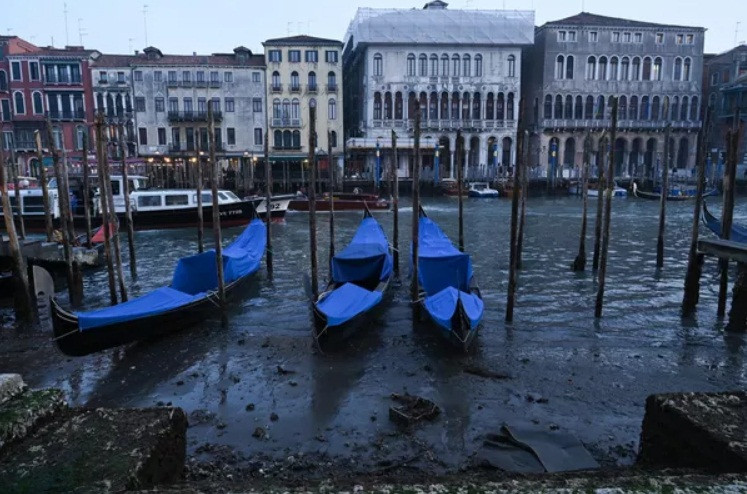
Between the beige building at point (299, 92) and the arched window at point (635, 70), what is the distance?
20.7 metres

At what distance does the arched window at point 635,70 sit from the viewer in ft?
132

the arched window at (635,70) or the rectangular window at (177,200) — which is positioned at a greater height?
the arched window at (635,70)

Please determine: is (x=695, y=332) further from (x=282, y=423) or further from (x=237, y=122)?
(x=237, y=122)

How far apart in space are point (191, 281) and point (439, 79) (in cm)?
3236

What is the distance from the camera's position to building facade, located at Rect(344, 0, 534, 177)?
37.9 metres

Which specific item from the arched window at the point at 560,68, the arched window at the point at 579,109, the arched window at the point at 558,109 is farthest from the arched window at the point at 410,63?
the arched window at the point at 579,109

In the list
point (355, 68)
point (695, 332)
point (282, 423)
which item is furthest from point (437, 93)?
point (282, 423)

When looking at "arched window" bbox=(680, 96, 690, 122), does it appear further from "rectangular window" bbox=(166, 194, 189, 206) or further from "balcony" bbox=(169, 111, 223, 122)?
"rectangular window" bbox=(166, 194, 189, 206)

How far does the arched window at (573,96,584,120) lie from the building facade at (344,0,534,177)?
4.67m

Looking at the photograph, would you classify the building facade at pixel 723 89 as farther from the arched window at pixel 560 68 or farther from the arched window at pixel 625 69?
the arched window at pixel 560 68

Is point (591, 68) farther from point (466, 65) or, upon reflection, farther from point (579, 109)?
point (466, 65)

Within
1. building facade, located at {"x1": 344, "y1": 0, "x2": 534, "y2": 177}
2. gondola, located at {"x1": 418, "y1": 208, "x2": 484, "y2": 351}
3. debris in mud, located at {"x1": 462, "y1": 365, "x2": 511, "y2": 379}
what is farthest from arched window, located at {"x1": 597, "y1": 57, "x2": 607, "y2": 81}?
debris in mud, located at {"x1": 462, "y1": 365, "x2": 511, "y2": 379}

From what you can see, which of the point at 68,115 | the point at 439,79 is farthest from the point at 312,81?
the point at 68,115

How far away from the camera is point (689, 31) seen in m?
40.3
